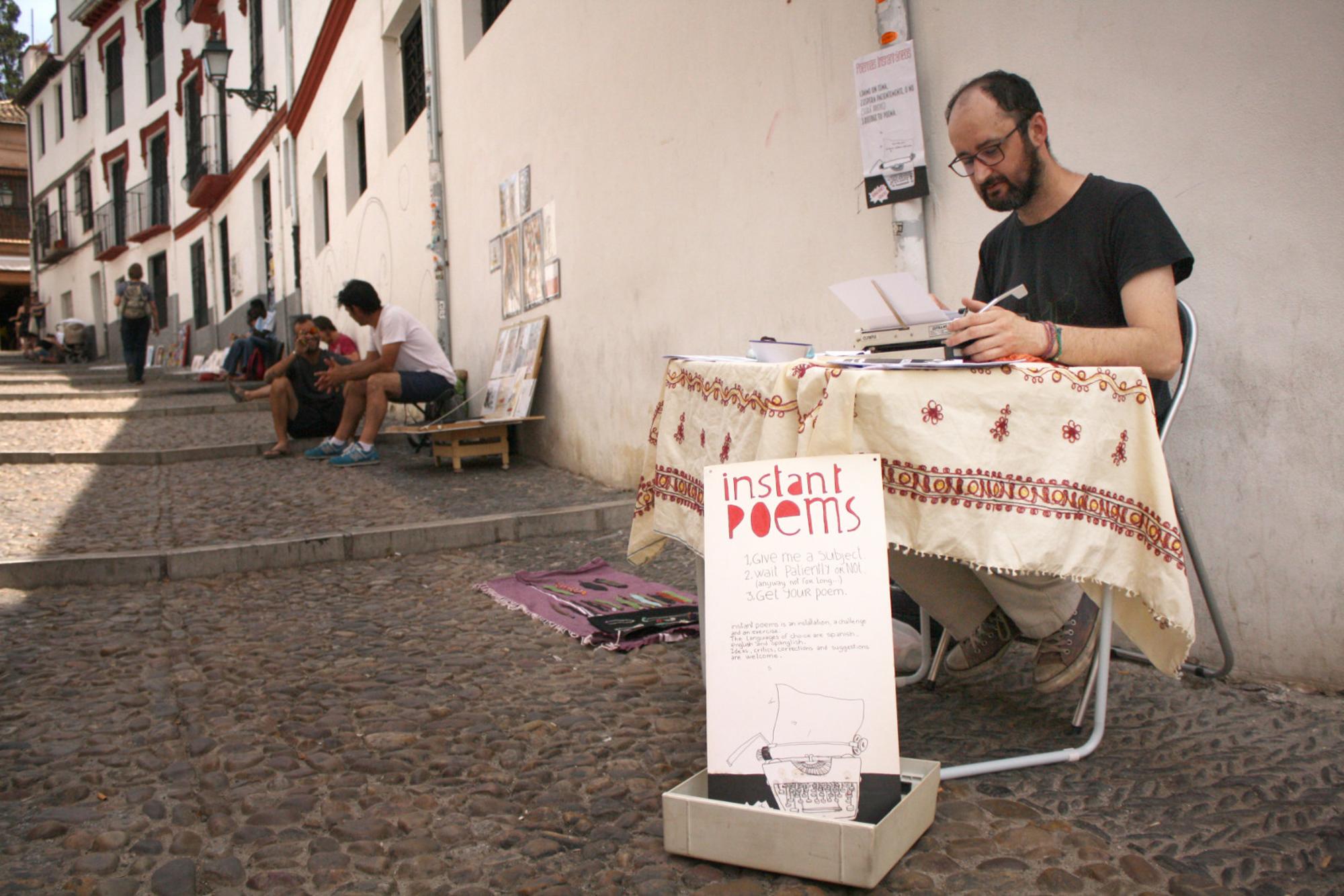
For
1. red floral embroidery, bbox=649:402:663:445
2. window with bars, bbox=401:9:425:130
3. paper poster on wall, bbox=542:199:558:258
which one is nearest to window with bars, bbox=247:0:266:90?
window with bars, bbox=401:9:425:130

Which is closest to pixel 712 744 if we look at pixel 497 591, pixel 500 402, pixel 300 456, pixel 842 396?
pixel 842 396

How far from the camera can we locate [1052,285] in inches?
99.2

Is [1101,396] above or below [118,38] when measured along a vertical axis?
below

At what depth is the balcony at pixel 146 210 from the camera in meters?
24.6

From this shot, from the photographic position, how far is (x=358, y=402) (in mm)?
7699

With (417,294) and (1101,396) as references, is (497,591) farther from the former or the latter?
(417,294)

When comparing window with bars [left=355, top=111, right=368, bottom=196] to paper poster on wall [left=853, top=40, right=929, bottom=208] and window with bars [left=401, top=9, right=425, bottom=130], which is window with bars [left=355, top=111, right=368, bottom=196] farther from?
paper poster on wall [left=853, top=40, right=929, bottom=208]

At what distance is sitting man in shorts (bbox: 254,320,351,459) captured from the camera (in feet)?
26.7

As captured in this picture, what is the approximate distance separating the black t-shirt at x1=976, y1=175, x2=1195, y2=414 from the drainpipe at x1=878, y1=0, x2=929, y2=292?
90 cm

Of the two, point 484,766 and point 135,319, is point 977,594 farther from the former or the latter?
point 135,319

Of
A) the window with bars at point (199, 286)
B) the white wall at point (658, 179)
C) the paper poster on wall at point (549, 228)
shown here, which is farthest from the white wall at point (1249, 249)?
the window with bars at point (199, 286)

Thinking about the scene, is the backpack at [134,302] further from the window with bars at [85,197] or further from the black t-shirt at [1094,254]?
the window with bars at [85,197]

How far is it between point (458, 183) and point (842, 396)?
7.87 m

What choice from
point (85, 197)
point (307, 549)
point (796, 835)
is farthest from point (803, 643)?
point (85, 197)
